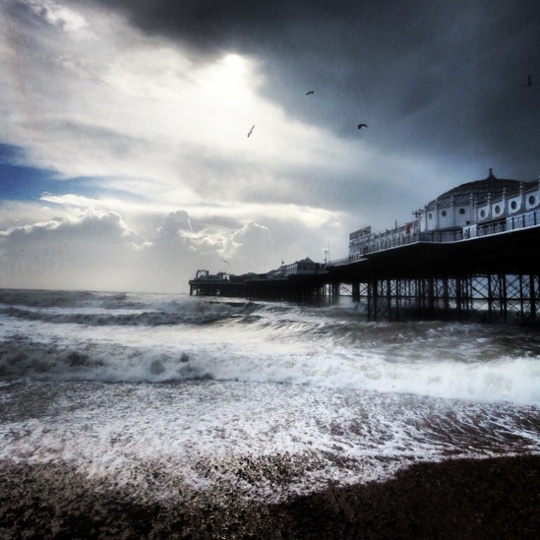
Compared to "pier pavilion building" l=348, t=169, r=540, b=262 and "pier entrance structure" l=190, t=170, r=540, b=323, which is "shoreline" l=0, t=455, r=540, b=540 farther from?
"pier pavilion building" l=348, t=169, r=540, b=262

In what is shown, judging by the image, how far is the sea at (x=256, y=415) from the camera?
4.31 m

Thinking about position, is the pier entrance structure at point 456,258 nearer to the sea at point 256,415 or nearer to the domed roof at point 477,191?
the domed roof at point 477,191

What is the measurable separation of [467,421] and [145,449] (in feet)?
16.7

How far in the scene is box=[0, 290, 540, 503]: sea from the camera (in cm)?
431

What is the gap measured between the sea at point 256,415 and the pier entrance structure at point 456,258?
398 inches

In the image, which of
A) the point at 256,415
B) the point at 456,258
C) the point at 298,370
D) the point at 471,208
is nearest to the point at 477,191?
the point at 471,208

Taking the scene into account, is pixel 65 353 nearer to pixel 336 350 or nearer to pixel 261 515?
pixel 336 350

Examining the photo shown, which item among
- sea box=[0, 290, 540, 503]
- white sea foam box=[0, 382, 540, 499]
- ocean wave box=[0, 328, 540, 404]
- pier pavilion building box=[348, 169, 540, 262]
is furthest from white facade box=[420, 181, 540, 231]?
white sea foam box=[0, 382, 540, 499]

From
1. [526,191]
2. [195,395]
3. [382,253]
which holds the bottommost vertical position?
[195,395]

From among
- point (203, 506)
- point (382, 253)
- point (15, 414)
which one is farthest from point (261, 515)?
point (382, 253)

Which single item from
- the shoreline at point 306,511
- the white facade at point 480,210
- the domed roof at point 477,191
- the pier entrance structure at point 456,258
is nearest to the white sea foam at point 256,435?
the shoreline at point 306,511

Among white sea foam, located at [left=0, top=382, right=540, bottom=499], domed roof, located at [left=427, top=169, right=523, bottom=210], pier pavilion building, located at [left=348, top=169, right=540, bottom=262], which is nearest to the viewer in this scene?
white sea foam, located at [left=0, top=382, right=540, bottom=499]

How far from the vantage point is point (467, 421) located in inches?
236

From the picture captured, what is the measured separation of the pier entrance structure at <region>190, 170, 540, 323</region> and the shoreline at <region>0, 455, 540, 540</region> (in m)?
16.0
